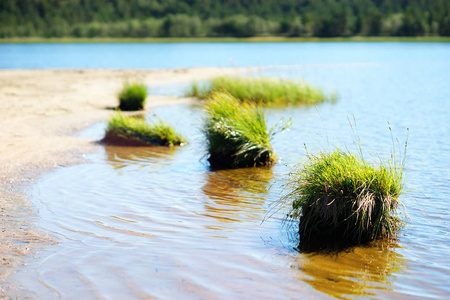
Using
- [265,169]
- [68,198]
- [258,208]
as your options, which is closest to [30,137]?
[68,198]

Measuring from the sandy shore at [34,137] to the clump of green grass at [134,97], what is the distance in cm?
63

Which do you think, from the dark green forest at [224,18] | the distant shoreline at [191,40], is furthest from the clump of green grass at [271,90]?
the dark green forest at [224,18]

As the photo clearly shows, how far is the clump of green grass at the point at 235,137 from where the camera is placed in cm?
944

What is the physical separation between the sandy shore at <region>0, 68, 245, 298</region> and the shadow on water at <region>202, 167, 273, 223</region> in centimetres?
231

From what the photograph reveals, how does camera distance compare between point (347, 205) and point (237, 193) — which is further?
point (237, 193)

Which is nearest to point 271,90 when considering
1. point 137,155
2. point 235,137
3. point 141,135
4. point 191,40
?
point 141,135

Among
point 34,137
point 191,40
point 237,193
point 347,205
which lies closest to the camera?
point 347,205

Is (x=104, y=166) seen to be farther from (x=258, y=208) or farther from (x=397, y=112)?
(x=397, y=112)

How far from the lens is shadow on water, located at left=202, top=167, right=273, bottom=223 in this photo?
668 centimetres

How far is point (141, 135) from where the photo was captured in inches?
465

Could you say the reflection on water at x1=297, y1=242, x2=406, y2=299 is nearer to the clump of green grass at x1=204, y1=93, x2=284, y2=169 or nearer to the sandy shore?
the sandy shore

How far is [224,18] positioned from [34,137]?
125689mm

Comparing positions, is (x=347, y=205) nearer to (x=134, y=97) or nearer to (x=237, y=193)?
(x=237, y=193)

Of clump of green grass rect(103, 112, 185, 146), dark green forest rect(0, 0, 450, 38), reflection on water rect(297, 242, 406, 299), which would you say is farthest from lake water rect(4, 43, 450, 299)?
dark green forest rect(0, 0, 450, 38)
